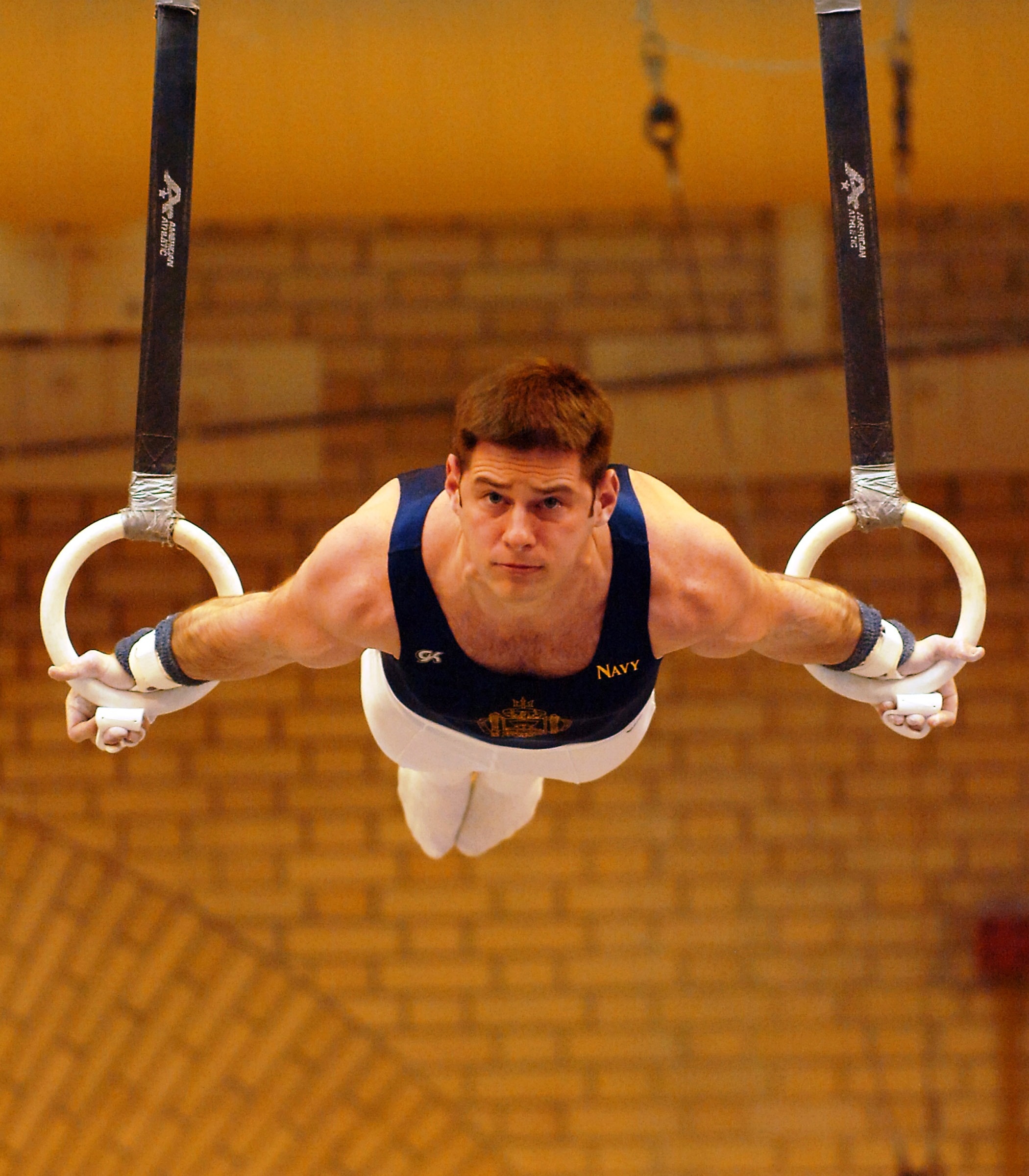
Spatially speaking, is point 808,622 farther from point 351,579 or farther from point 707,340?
point 707,340

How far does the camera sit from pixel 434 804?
3117 millimetres

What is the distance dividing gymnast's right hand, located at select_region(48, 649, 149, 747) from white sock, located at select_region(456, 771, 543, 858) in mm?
825

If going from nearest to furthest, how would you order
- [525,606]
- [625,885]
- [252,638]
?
[525,606] < [252,638] < [625,885]

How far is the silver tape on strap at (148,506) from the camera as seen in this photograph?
2.29 m

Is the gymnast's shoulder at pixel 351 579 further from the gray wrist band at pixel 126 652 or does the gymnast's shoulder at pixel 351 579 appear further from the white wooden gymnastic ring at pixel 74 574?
the gray wrist band at pixel 126 652

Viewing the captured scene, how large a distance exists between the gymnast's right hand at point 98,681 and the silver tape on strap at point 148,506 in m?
0.22

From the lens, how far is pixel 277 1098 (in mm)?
4547

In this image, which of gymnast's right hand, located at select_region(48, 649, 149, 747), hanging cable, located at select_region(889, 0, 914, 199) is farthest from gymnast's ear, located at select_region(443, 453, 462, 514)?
hanging cable, located at select_region(889, 0, 914, 199)

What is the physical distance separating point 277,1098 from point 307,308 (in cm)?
246

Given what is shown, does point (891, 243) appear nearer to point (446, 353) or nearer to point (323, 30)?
point (446, 353)

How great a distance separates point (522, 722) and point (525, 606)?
0.34 meters

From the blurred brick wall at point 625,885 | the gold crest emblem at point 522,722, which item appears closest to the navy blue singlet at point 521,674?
the gold crest emblem at point 522,722

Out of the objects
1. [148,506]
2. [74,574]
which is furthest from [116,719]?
[148,506]

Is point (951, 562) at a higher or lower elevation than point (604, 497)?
higher
